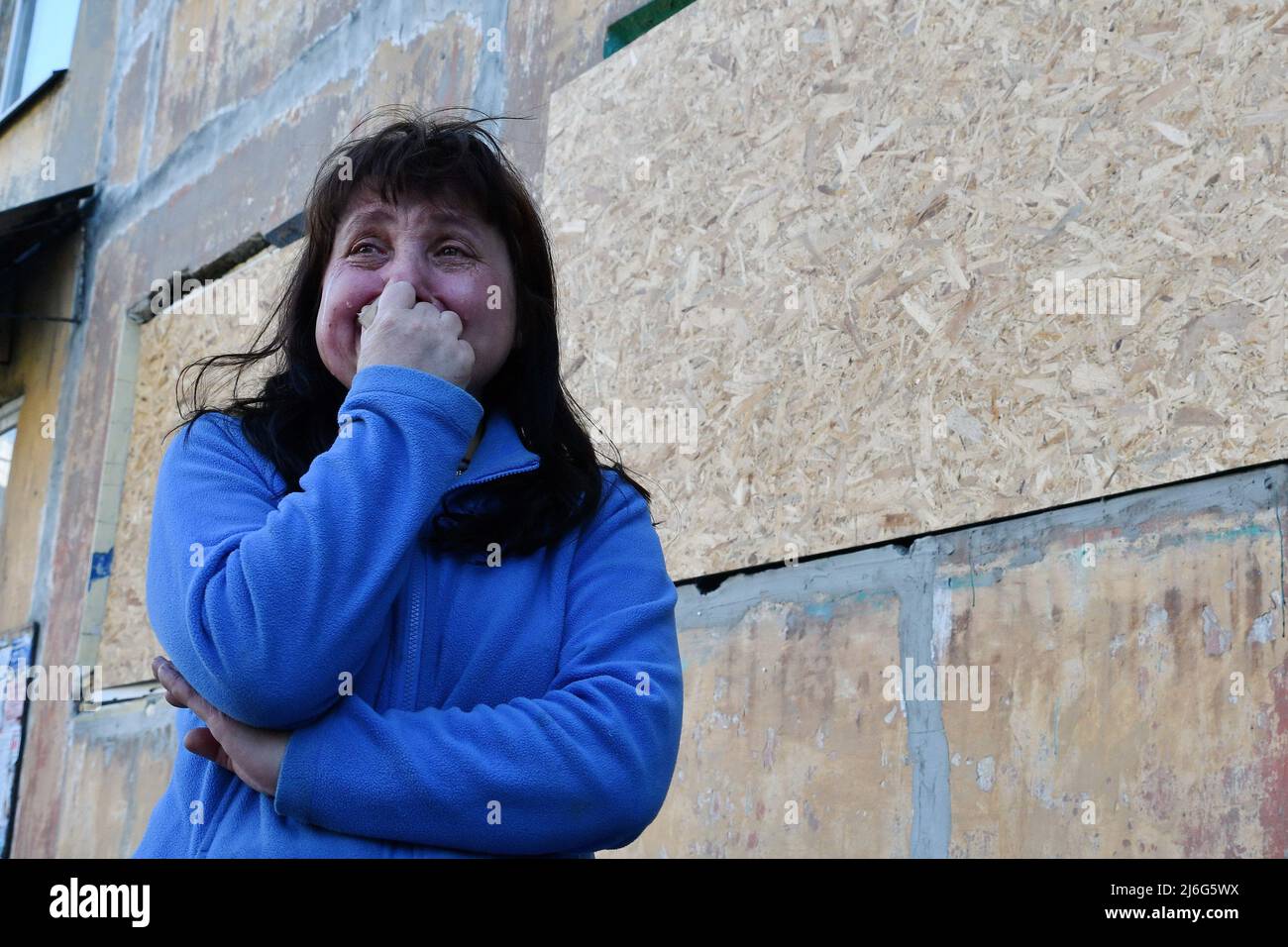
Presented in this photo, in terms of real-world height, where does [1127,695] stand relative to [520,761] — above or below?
above

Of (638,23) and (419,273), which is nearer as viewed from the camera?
(419,273)

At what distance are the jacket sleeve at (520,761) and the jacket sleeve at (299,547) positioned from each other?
0.07m

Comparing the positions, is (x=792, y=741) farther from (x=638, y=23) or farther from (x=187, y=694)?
(x=638, y=23)

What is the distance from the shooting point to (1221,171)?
2713 mm

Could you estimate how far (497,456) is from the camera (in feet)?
5.89

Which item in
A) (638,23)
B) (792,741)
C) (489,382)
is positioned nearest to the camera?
(489,382)

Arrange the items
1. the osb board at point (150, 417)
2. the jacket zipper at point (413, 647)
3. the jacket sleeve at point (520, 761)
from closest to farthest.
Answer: the jacket sleeve at point (520, 761)
the jacket zipper at point (413, 647)
the osb board at point (150, 417)

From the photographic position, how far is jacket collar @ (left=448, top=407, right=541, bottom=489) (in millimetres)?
1753

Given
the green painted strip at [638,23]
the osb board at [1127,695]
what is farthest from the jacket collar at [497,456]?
the green painted strip at [638,23]

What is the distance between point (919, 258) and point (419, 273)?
1844 millimetres

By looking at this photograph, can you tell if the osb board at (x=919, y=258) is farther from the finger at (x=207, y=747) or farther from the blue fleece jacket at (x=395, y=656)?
the finger at (x=207, y=747)

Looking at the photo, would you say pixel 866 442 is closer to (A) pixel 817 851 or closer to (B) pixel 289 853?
(A) pixel 817 851

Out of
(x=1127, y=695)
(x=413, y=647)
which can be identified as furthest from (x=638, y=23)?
(x=413, y=647)

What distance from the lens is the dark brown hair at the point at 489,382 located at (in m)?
1.72
